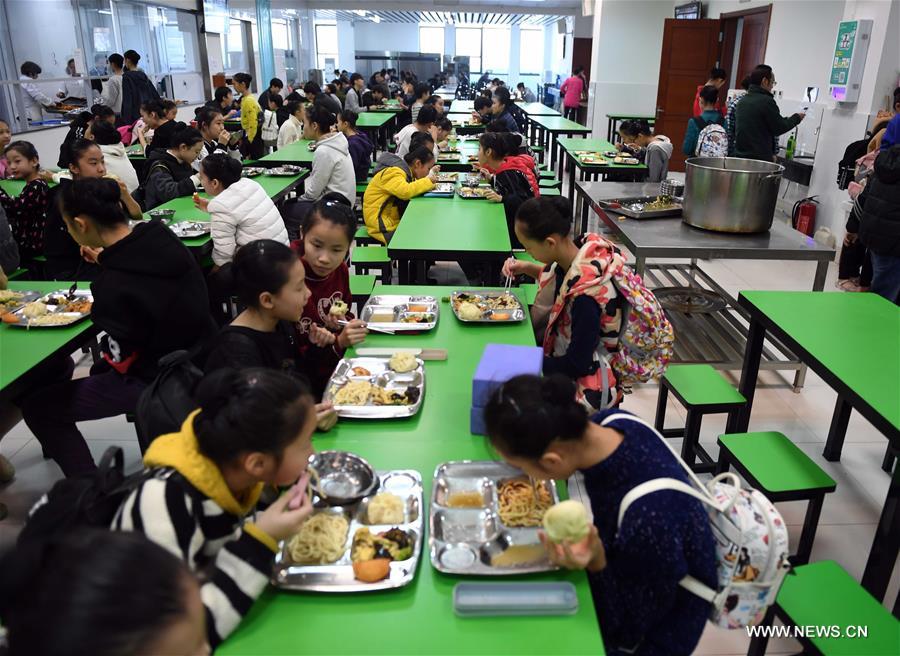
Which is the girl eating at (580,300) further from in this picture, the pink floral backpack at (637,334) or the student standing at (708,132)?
the student standing at (708,132)

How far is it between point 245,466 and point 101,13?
10772mm

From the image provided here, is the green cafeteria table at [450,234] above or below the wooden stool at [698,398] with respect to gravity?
above

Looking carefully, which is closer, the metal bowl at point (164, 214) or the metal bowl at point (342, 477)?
the metal bowl at point (342, 477)

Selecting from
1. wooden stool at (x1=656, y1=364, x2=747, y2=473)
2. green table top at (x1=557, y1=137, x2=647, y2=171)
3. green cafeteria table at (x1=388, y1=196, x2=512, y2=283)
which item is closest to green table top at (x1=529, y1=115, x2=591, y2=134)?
green table top at (x1=557, y1=137, x2=647, y2=171)

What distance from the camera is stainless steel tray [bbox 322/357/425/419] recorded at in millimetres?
1967

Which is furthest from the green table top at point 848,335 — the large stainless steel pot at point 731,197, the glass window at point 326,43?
the glass window at point 326,43

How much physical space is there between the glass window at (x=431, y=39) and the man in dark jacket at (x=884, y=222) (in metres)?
25.6

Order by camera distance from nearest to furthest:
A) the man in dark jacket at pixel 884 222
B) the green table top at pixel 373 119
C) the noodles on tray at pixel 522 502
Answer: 1. the noodles on tray at pixel 522 502
2. the man in dark jacket at pixel 884 222
3. the green table top at pixel 373 119

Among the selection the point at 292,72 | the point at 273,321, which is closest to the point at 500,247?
the point at 273,321

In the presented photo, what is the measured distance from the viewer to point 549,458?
54.5 inches

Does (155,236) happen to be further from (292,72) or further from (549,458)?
(292,72)

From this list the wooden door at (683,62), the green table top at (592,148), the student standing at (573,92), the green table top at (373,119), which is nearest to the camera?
the green table top at (592,148)

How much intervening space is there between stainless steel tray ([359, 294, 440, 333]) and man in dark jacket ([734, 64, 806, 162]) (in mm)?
4764

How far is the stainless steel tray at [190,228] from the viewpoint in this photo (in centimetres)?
394
